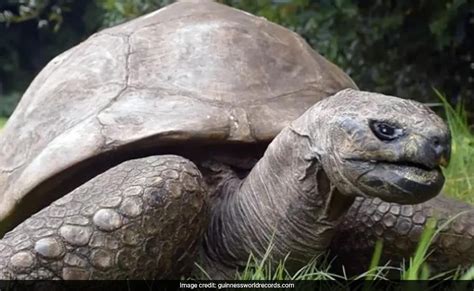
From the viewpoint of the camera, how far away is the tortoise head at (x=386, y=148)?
172cm

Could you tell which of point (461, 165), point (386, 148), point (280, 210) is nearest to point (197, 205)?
point (280, 210)

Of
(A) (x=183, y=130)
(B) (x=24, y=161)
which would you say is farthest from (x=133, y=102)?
(B) (x=24, y=161)

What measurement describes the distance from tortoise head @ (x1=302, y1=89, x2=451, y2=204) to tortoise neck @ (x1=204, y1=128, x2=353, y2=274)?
0.37 feet

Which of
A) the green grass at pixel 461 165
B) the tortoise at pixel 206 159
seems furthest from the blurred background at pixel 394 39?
the tortoise at pixel 206 159

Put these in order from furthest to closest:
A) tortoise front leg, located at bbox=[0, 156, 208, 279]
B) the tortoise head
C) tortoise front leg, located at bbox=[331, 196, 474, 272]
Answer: tortoise front leg, located at bbox=[331, 196, 474, 272] → tortoise front leg, located at bbox=[0, 156, 208, 279] → the tortoise head

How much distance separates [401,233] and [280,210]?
0.35 metres

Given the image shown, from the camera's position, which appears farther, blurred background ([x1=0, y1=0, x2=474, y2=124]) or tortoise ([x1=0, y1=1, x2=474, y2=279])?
blurred background ([x1=0, y1=0, x2=474, y2=124])

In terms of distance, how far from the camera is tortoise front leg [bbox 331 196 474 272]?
7.34 feet

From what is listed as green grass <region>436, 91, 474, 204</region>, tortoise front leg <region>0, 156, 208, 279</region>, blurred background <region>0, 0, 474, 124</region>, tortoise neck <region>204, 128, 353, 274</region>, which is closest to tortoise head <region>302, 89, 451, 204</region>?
tortoise neck <region>204, 128, 353, 274</region>

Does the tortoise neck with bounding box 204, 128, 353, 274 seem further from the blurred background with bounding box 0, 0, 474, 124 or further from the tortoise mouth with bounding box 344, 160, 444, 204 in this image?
the blurred background with bounding box 0, 0, 474, 124

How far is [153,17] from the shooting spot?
2725mm

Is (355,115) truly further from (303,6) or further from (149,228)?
(303,6)

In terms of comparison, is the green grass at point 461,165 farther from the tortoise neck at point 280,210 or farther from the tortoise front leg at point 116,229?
the tortoise front leg at point 116,229

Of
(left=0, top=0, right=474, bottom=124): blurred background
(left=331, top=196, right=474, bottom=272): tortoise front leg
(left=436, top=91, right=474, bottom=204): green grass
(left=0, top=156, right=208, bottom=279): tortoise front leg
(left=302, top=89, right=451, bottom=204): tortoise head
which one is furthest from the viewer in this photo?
(left=0, top=0, right=474, bottom=124): blurred background
